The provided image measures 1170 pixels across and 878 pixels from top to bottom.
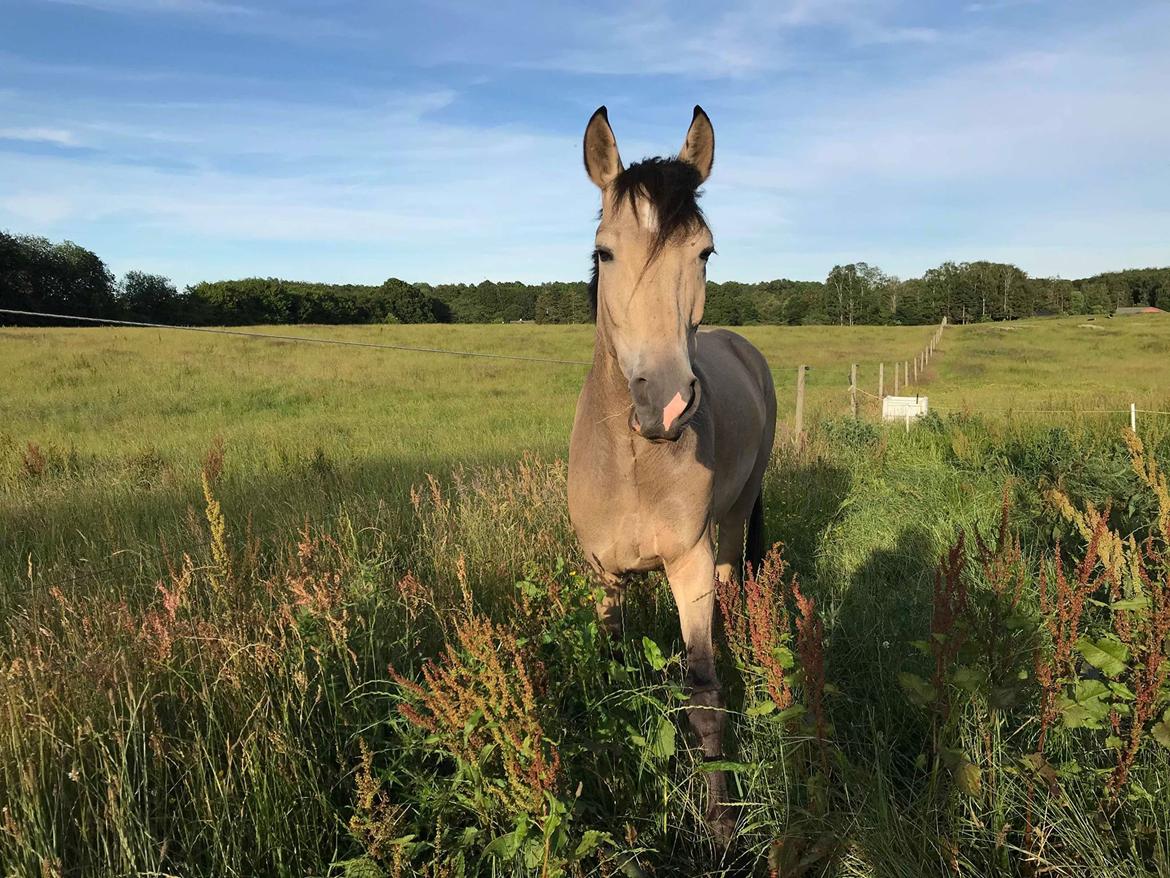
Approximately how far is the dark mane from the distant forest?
4455 centimetres

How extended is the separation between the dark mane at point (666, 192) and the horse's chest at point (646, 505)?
0.88 meters

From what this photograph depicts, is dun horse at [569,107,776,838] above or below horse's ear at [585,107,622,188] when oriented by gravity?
below

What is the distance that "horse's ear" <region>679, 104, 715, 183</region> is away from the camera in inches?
98.5

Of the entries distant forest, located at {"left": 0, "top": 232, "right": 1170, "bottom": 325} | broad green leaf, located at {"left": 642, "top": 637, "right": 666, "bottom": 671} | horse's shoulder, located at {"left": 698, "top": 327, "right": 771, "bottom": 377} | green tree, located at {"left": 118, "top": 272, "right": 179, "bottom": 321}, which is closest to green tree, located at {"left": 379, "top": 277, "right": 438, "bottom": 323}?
distant forest, located at {"left": 0, "top": 232, "right": 1170, "bottom": 325}

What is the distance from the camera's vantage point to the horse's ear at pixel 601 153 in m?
2.44

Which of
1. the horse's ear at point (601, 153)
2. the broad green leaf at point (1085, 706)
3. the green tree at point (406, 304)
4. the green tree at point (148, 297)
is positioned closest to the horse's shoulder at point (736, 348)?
the horse's ear at point (601, 153)

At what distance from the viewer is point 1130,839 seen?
1654mm

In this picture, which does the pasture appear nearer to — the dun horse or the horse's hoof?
the horse's hoof

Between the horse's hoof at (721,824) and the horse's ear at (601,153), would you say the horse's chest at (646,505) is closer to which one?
the horse's hoof at (721,824)

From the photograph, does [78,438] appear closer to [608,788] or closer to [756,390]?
[756,390]

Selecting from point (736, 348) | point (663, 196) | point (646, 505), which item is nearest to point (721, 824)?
point (646, 505)

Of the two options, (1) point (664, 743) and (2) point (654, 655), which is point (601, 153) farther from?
(1) point (664, 743)

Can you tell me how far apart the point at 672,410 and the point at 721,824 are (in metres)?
1.43

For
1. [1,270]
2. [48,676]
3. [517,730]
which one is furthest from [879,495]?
[1,270]
